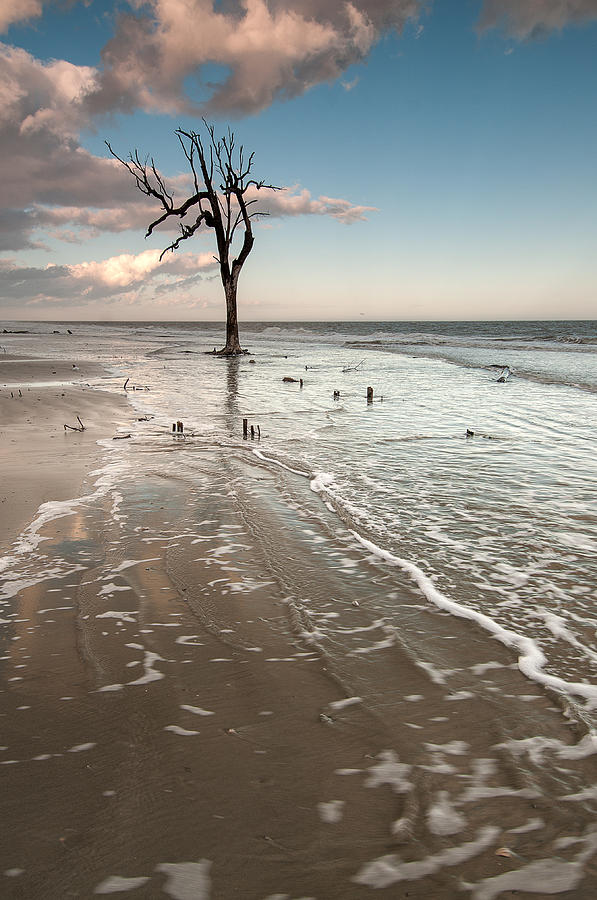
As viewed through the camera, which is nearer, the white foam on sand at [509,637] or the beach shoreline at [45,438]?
the white foam on sand at [509,637]

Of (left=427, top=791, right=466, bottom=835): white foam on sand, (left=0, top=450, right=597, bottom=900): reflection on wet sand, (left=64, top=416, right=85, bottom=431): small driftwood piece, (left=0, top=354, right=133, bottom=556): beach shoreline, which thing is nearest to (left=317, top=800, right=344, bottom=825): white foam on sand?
(left=0, top=450, right=597, bottom=900): reflection on wet sand

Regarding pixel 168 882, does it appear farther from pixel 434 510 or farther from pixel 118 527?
pixel 434 510

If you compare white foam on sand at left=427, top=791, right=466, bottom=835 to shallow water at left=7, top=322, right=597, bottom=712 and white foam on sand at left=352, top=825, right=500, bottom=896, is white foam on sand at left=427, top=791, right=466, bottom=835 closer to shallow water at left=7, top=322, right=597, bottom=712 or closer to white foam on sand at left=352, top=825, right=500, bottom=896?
white foam on sand at left=352, top=825, right=500, bottom=896

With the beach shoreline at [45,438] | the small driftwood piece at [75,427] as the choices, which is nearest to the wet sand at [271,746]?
the beach shoreline at [45,438]

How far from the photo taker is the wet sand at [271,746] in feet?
5.36

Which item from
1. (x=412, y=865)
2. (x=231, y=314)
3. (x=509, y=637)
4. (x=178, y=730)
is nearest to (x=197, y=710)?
(x=178, y=730)

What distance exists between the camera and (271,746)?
2.11 m

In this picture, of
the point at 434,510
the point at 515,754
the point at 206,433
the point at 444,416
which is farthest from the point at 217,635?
the point at 444,416

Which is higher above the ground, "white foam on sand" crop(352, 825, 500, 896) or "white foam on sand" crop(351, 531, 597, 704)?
"white foam on sand" crop(351, 531, 597, 704)

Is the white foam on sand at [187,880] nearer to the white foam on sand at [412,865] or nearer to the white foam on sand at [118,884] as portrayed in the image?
the white foam on sand at [118,884]

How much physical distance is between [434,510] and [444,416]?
586 cm

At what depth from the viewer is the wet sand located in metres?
1.63

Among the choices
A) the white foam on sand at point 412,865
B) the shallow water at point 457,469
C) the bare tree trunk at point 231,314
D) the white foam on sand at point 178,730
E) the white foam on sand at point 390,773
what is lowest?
the white foam on sand at point 412,865

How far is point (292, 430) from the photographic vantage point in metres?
9.07
